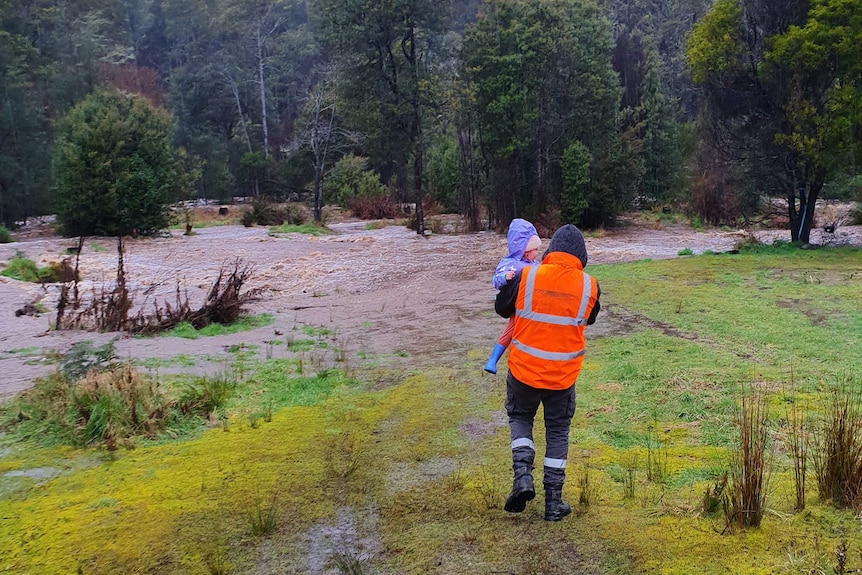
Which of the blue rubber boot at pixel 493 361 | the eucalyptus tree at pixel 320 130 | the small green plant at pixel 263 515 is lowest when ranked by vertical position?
the small green plant at pixel 263 515

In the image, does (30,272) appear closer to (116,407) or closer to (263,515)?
(116,407)

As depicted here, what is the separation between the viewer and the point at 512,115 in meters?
25.9

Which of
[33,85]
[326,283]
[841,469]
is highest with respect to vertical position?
[33,85]

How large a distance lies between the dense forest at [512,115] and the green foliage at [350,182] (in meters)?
0.12

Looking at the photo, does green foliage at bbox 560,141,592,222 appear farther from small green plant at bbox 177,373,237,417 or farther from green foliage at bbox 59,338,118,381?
green foliage at bbox 59,338,118,381

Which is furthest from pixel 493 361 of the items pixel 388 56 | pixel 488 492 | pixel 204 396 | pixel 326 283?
pixel 388 56

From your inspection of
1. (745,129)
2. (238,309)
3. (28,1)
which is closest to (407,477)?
(238,309)

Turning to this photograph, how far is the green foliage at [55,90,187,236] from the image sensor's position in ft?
83.4

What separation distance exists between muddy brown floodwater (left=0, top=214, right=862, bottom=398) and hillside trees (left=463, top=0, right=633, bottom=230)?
1846 millimetres

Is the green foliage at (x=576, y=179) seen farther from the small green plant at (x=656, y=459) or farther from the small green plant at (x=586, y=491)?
the small green plant at (x=586, y=491)

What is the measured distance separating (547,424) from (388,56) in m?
25.6

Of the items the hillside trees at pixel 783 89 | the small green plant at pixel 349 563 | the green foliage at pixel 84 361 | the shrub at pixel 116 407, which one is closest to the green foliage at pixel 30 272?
the green foliage at pixel 84 361

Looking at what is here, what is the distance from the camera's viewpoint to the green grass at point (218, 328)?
9.52 m

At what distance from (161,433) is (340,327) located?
16.8 feet
